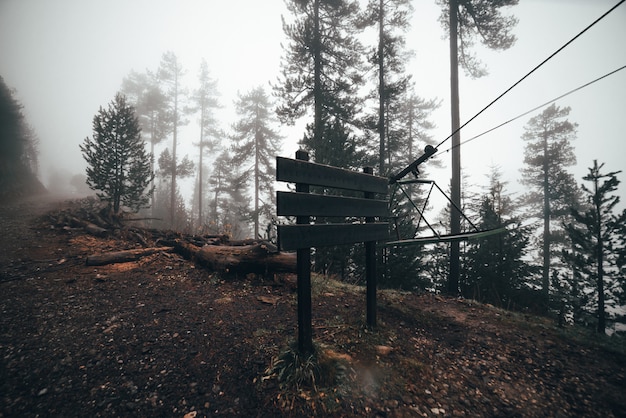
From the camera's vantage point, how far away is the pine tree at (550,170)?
21.3 metres

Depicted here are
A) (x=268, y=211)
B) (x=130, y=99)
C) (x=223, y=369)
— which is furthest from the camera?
(x=130, y=99)

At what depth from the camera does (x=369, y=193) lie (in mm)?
4676

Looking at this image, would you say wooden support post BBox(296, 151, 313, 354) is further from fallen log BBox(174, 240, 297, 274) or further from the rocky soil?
fallen log BBox(174, 240, 297, 274)

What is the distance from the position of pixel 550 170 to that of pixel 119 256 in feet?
106

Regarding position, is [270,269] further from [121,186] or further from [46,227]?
[121,186]

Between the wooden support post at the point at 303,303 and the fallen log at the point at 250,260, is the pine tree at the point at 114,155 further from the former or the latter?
the wooden support post at the point at 303,303

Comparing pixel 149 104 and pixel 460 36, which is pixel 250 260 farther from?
pixel 149 104

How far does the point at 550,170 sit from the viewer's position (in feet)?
73.5

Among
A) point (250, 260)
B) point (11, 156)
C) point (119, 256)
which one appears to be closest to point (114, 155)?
point (119, 256)

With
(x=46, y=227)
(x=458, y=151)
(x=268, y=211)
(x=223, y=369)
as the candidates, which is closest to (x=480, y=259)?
(x=458, y=151)

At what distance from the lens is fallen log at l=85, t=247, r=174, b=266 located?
243 inches

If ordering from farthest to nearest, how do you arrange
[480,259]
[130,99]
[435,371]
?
[130,99] → [480,259] → [435,371]

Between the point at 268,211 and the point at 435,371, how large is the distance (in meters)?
18.0

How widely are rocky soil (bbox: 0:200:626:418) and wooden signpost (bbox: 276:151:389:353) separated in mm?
767
